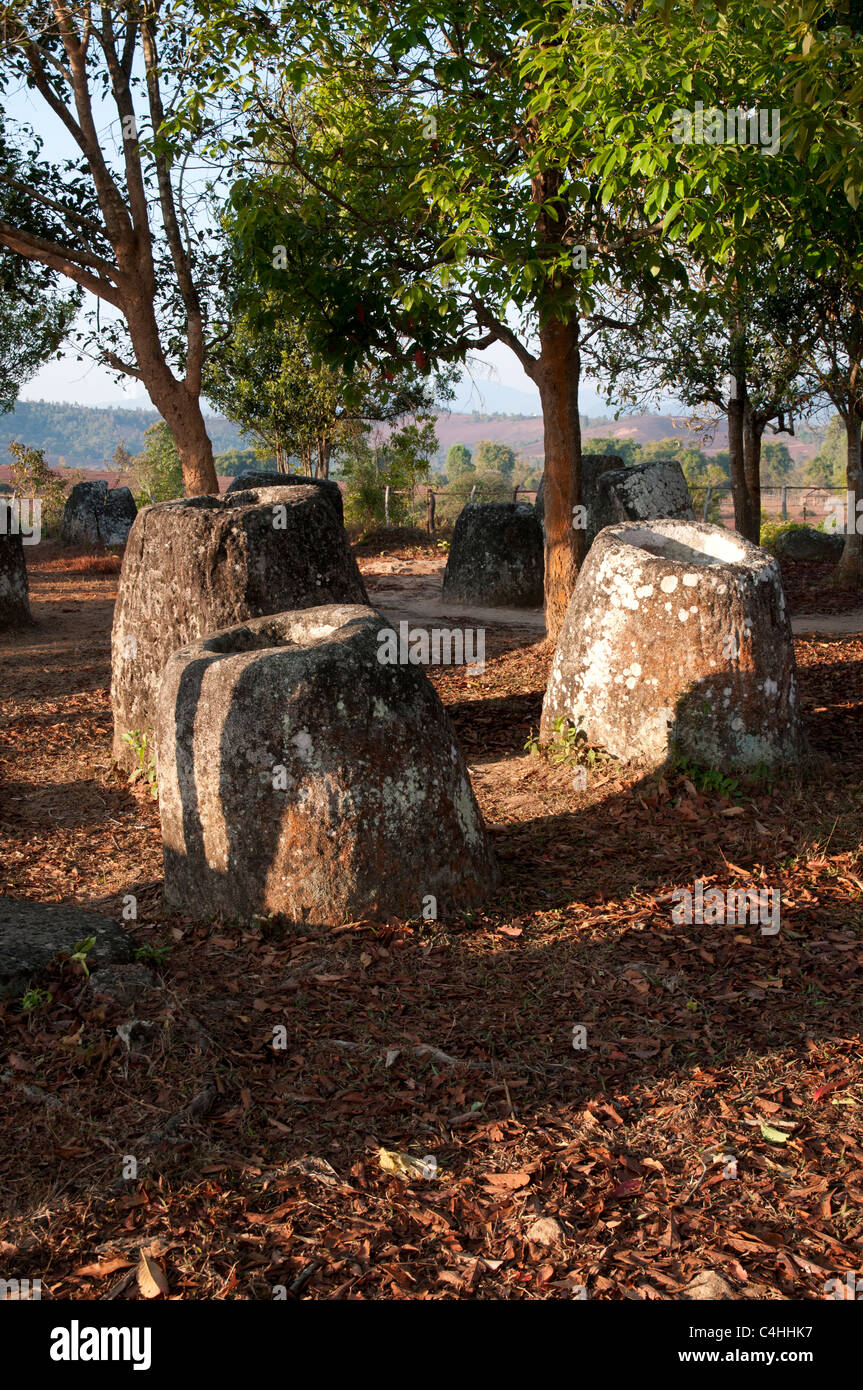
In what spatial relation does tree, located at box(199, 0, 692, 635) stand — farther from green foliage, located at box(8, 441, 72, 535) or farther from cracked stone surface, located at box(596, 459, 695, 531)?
green foliage, located at box(8, 441, 72, 535)

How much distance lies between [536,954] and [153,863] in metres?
2.41

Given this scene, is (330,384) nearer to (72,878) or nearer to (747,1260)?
(72,878)

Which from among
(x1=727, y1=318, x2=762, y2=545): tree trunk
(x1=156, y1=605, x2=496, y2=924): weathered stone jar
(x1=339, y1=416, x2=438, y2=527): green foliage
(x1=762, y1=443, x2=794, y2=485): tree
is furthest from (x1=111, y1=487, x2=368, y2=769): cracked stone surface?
(x1=762, y1=443, x2=794, y2=485): tree

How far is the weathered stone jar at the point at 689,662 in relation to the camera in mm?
6547

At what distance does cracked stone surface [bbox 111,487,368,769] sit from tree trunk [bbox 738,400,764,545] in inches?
543

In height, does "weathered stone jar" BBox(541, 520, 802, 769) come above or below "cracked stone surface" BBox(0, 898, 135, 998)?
above

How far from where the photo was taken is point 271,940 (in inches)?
185

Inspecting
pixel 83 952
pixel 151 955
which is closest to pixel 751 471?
pixel 151 955

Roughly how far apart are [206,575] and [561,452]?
4690 mm

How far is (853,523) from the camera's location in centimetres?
1705

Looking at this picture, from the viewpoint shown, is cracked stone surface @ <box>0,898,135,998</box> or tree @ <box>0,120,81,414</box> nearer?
cracked stone surface @ <box>0,898,135,998</box>

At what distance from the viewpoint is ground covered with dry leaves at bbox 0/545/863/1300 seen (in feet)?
9.48

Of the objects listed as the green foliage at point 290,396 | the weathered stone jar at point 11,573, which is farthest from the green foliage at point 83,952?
the green foliage at point 290,396

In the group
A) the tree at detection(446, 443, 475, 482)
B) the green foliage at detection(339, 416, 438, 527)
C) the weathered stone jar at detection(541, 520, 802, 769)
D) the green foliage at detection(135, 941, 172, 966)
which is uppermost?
the tree at detection(446, 443, 475, 482)
